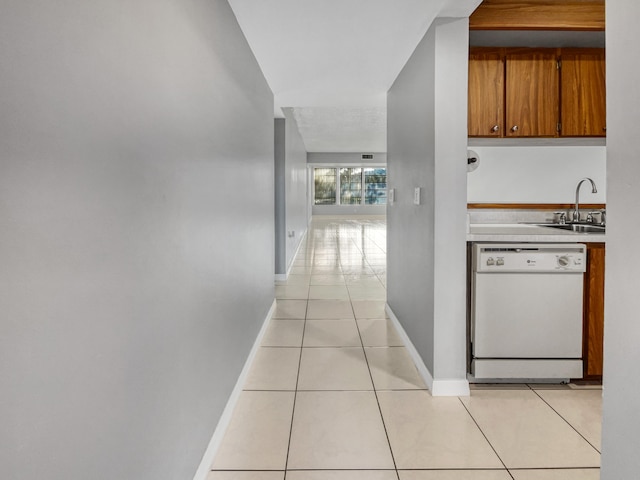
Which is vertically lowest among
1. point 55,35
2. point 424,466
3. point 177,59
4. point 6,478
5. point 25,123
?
point 424,466

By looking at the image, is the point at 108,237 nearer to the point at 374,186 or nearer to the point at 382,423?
the point at 382,423

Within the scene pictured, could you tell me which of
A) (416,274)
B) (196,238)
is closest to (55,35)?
(196,238)

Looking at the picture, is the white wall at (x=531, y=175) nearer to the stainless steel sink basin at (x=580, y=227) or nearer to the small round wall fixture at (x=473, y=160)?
the small round wall fixture at (x=473, y=160)

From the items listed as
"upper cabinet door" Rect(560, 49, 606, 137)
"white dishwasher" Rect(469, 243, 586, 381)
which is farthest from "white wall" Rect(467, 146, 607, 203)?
"white dishwasher" Rect(469, 243, 586, 381)

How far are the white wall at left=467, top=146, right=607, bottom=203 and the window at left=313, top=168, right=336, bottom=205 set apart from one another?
43.8ft

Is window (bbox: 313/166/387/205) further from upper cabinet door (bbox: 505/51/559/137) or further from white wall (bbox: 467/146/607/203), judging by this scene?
upper cabinet door (bbox: 505/51/559/137)

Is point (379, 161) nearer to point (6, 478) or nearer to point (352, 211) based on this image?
point (352, 211)

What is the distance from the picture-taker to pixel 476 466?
1784 millimetres

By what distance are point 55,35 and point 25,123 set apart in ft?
0.64

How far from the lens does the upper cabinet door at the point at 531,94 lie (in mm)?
2658

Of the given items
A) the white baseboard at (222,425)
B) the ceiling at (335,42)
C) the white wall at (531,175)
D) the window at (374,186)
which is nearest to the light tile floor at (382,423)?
the white baseboard at (222,425)

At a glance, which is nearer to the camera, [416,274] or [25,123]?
[25,123]

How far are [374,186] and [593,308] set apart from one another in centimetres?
1455

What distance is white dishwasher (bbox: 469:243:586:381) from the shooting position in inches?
97.2
